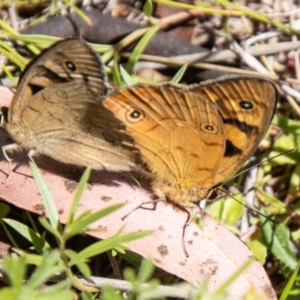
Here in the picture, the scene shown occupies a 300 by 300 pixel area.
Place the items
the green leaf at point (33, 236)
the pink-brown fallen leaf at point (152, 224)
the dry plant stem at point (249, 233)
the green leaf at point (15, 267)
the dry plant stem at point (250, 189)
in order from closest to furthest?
the green leaf at point (15, 267) < the green leaf at point (33, 236) < the pink-brown fallen leaf at point (152, 224) < the dry plant stem at point (249, 233) < the dry plant stem at point (250, 189)

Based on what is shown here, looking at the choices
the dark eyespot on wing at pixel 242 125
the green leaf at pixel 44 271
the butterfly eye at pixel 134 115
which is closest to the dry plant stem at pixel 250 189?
the dark eyespot on wing at pixel 242 125

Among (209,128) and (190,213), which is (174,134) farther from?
(190,213)

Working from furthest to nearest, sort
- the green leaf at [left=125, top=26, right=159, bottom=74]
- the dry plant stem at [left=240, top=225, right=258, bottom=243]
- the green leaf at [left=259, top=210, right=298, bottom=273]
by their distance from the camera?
the green leaf at [left=125, top=26, right=159, bottom=74] < the dry plant stem at [left=240, top=225, right=258, bottom=243] < the green leaf at [left=259, top=210, right=298, bottom=273]

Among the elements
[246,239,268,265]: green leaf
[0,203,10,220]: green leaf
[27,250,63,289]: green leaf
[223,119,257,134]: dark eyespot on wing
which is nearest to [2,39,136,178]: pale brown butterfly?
[0,203,10,220]: green leaf

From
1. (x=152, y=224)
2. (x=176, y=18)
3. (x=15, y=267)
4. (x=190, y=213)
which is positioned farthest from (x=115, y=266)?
(x=176, y=18)

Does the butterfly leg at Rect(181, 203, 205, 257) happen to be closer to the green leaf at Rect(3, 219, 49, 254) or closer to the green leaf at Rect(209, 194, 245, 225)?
the green leaf at Rect(209, 194, 245, 225)

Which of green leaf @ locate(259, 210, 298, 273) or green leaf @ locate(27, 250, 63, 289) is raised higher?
green leaf @ locate(27, 250, 63, 289)

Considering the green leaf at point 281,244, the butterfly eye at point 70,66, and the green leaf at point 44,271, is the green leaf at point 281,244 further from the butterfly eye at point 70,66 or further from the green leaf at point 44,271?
the green leaf at point 44,271

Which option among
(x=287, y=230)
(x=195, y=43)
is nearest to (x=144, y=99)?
(x=287, y=230)
